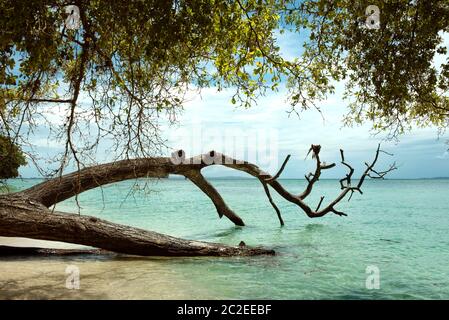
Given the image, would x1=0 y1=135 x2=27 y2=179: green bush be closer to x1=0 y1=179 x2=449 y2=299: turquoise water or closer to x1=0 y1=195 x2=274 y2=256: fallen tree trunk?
x1=0 y1=179 x2=449 y2=299: turquoise water

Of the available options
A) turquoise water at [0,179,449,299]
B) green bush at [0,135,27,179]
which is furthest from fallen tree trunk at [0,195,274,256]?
green bush at [0,135,27,179]

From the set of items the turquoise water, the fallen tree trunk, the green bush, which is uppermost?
the green bush

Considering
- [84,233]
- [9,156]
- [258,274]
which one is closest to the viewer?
[9,156]

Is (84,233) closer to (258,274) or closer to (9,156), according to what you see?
(9,156)

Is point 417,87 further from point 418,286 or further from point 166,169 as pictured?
point 166,169

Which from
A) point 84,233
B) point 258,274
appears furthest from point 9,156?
point 258,274

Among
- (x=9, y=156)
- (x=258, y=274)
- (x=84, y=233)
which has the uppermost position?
(x=9, y=156)

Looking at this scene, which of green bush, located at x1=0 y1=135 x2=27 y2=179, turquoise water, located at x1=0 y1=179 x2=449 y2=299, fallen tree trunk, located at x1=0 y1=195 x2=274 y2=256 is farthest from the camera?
fallen tree trunk, located at x1=0 y1=195 x2=274 y2=256

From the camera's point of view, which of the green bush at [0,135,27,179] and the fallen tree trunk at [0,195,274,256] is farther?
the fallen tree trunk at [0,195,274,256]

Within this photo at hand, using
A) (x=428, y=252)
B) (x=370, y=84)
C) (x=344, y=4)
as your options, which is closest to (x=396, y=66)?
(x=370, y=84)

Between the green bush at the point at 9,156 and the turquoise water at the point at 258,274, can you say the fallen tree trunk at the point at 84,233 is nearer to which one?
the turquoise water at the point at 258,274

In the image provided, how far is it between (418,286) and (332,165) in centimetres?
425
